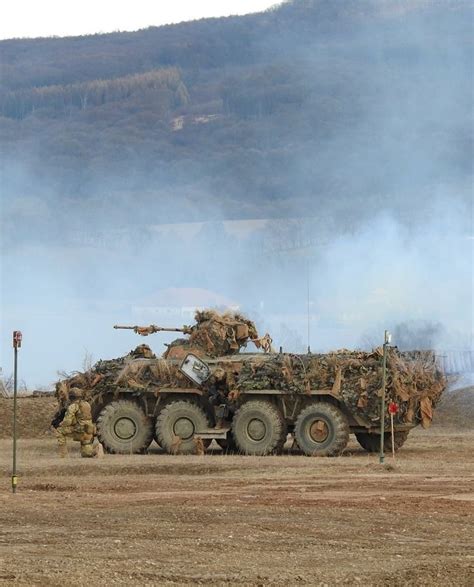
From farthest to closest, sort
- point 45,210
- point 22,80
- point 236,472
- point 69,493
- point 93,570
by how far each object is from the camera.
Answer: point 22,80, point 45,210, point 236,472, point 69,493, point 93,570

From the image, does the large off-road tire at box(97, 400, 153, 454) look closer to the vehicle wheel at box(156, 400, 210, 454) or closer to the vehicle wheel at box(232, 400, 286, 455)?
the vehicle wheel at box(156, 400, 210, 454)

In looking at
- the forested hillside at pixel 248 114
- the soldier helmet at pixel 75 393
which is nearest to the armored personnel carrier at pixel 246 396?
the soldier helmet at pixel 75 393

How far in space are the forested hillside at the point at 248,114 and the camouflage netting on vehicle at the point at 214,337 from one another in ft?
210

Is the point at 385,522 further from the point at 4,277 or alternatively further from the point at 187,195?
the point at 187,195

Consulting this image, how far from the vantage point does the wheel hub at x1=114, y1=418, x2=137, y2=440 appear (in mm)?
31297

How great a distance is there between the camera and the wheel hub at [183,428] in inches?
1211

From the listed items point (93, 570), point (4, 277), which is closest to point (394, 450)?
point (93, 570)

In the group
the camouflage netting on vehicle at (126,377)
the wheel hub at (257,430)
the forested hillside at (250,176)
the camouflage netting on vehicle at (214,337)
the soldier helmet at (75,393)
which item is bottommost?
the wheel hub at (257,430)

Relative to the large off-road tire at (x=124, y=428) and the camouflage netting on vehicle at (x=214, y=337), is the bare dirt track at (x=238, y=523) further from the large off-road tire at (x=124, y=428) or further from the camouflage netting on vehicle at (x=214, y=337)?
the camouflage netting on vehicle at (x=214, y=337)

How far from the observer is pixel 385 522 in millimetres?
18281

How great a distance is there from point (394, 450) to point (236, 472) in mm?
5489

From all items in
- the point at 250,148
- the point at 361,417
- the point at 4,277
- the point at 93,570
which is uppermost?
the point at 250,148

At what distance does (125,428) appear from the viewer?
31.3m

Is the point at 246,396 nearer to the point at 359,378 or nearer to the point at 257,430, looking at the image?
the point at 257,430
